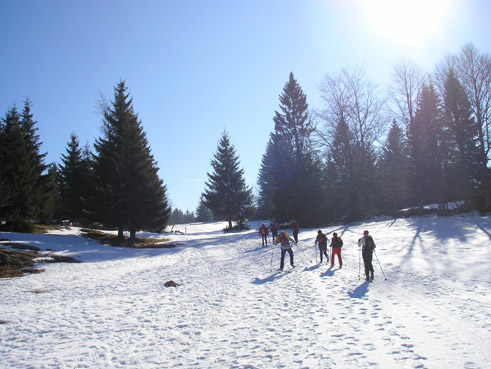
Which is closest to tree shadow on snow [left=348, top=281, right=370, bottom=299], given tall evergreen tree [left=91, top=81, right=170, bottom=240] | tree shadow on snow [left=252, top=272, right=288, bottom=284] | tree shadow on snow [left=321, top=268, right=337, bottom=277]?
tree shadow on snow [left=321, top=268, right=337, bottom=277]

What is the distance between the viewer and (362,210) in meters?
33.3

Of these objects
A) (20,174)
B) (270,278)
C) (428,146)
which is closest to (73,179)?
(20,174)

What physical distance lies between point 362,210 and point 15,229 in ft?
106

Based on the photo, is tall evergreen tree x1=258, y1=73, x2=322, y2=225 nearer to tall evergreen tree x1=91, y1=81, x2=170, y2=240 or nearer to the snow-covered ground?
tall evergreen tree x1=91, y1=81, x2=170, y2=240

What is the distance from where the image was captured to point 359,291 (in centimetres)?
962

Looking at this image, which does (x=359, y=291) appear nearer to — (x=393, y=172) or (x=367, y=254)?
(x=367, y=254)

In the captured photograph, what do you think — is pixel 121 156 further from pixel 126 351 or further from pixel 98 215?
pixel 126 351

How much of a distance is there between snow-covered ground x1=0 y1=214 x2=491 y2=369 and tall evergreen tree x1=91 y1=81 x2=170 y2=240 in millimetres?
10377

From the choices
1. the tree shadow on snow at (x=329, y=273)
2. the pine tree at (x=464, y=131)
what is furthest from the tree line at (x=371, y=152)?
the tree shadow on snow at (x=329, y=273)

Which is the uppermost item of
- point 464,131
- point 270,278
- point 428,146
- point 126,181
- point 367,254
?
point 464,131

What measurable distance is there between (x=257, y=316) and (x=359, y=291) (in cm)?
384

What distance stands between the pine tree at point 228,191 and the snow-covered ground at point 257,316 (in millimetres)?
27080

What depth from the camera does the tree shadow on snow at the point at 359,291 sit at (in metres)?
9.06

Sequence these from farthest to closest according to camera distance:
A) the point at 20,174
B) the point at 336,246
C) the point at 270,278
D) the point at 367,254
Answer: the point at 20,174
the point at 336,246
the point at 270,278
the point at 367,254
